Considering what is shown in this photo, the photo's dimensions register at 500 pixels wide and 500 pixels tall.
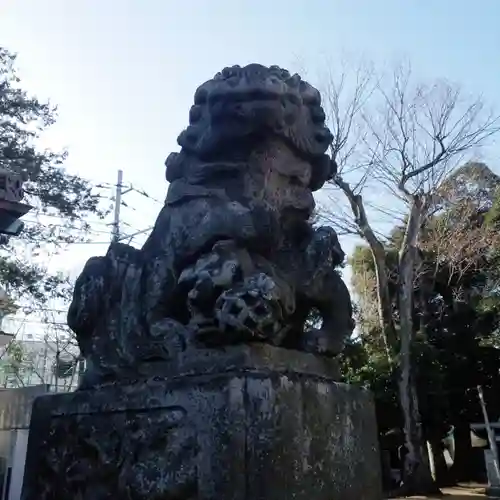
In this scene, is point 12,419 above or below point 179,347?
above

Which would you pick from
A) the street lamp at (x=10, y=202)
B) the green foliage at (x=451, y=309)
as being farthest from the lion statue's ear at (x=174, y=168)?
the green foliage at (x=451, y=309)

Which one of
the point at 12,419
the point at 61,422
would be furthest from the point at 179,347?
the point at 12,419

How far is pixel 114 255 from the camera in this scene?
2.38 metres

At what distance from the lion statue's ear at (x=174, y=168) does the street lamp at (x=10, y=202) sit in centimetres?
167

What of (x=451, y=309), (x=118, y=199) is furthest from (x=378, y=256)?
(x=118, y=199)

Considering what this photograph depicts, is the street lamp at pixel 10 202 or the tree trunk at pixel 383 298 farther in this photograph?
the tree trunk at pixel 383 298

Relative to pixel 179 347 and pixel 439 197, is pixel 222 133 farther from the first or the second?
pixel 439 197

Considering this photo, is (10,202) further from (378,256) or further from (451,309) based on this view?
(451,309)

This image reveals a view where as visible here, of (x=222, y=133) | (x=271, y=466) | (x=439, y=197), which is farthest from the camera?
(x=439, y=197)

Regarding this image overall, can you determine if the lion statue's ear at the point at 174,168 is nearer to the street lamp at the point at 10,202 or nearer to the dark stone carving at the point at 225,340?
the dark stone carving at the point at 225,340

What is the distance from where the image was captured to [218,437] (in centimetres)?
175

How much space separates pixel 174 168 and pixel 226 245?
0.54m

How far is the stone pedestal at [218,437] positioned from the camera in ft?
5.63

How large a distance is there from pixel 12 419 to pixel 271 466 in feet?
38.7
